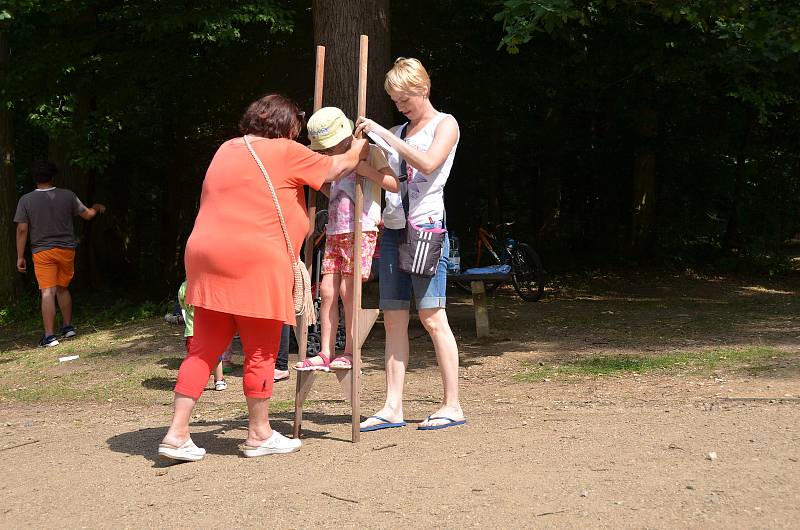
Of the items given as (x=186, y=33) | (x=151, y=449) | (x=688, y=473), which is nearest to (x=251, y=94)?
(x=186, y=33)

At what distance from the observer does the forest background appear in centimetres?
1179

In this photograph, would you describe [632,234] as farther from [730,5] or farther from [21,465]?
[21,465]

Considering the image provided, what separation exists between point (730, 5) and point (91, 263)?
15001 mm

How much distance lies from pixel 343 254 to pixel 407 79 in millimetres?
1028

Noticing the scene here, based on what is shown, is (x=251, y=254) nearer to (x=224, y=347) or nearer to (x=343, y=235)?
(x=224, y=347)

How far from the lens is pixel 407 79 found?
5.24 meters

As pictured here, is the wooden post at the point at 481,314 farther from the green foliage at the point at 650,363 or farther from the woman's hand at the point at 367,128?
the woman's hand at the point at 367,128

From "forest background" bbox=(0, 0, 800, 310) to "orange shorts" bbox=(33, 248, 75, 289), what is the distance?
2.57 meters

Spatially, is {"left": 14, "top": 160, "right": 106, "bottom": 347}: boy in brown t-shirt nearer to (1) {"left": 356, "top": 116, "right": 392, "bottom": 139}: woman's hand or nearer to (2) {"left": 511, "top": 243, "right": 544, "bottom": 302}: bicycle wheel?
(2) {"left": 511, "top": 243, "right": 544, "bottom": 302}: bicycle wheel

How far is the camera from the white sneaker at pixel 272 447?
5.18 meters

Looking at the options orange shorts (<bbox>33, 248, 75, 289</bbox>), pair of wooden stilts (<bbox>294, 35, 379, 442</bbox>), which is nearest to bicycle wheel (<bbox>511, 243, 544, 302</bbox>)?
orange shorts (<bbox>33, 248, 75, 289</bbox>)

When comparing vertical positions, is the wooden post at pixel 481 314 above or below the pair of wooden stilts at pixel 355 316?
below

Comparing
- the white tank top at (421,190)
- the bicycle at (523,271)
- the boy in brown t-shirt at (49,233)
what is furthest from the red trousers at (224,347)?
the bicycle at (523,271)

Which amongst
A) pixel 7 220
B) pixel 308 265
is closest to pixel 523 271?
pixel 7 220
